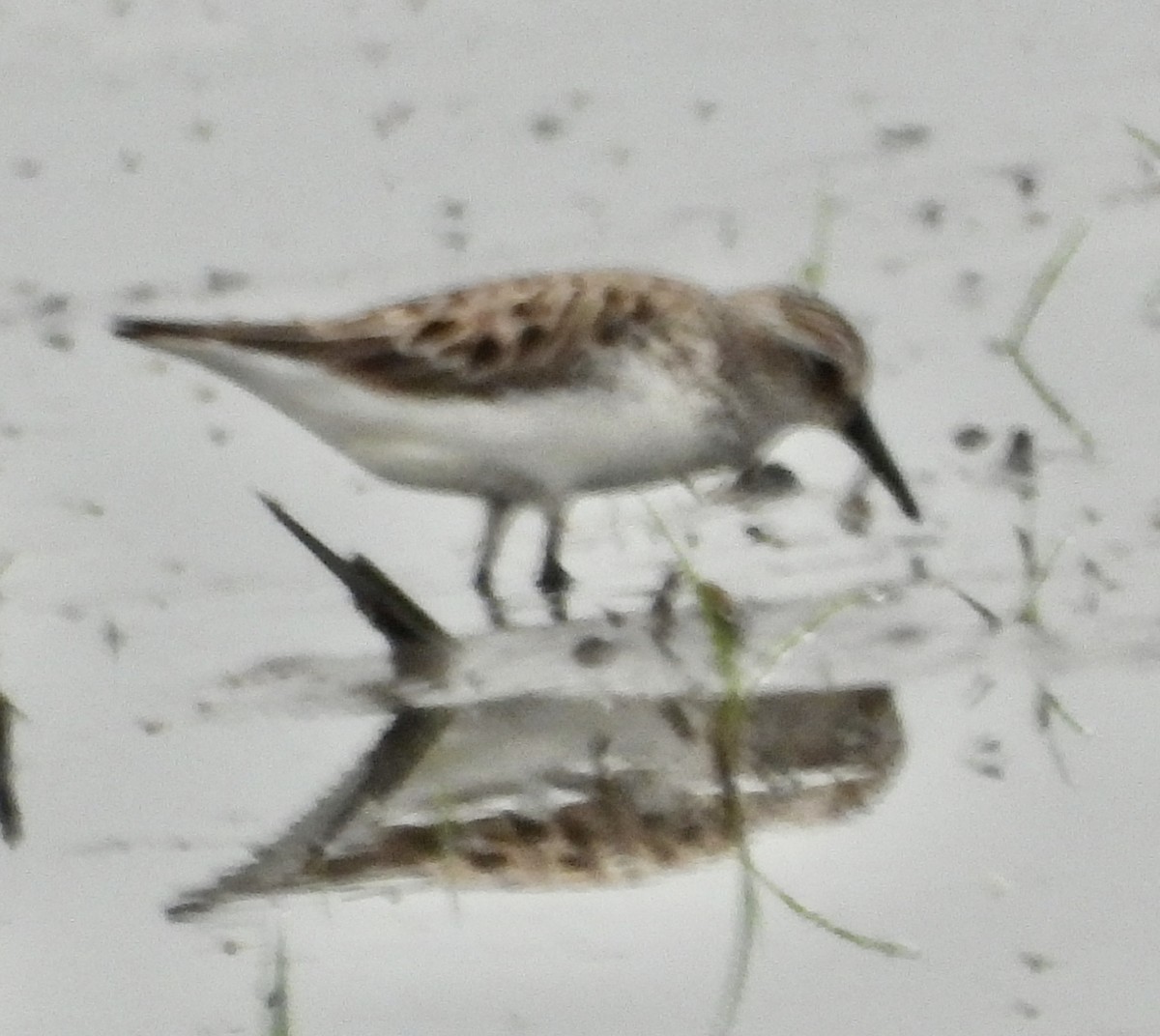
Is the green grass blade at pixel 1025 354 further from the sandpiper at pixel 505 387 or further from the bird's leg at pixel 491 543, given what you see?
the bird's leg at pixel 491 543


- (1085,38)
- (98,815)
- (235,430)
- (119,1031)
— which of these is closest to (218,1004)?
(119,1031)

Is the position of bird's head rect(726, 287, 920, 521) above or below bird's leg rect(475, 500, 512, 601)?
above

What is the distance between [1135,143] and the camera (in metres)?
10.8

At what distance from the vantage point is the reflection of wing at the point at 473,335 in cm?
755

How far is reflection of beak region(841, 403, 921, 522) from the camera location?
7.92m

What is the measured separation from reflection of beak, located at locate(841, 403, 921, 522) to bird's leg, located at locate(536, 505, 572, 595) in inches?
32.5

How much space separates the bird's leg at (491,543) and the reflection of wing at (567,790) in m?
0.68

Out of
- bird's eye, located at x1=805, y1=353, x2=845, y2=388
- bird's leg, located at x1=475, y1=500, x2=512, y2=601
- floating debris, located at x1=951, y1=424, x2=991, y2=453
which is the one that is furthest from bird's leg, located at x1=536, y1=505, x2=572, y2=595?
floating debris, located at x1=951, y1=424, x2=991, y2=453

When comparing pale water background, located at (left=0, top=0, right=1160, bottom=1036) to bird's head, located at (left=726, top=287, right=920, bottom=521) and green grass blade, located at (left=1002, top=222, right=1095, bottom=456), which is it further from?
bird's head, located at (left=726, top=287, right=920, bottom=521)

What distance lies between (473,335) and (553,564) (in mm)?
576

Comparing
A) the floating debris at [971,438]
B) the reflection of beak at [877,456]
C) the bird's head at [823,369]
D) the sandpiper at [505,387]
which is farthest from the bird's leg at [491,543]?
the floating debris at [971,438]

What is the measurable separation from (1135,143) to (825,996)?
5.74m

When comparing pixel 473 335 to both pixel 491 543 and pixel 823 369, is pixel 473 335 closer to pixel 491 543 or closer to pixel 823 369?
pixel 491 543

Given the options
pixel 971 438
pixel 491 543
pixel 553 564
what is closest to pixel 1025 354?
pixel 971 438
